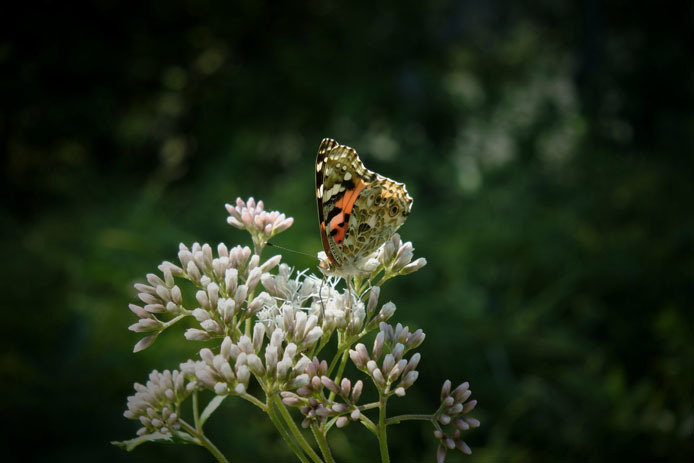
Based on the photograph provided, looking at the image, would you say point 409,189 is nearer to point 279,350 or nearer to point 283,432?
point 279,350

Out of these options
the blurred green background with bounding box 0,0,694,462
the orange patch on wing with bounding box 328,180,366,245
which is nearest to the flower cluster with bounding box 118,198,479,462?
the orange patch on wing with bounding box 328,180,366,245

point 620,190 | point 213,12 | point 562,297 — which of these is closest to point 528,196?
point 620,190

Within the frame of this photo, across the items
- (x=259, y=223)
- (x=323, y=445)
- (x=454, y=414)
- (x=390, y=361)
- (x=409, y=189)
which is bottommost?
(x=323, y=445)

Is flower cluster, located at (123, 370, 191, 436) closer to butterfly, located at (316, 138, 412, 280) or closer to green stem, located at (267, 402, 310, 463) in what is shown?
green stem, located at (267, 402, 310, 463)

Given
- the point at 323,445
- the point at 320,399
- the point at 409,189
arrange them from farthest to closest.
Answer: the point at 409,189, the point at 320,399, the point at 323,445

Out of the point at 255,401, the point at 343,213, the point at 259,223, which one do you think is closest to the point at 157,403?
the point at 255,401

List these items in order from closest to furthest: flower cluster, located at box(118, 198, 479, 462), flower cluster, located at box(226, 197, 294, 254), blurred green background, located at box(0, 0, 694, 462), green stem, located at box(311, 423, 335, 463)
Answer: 1. green stem, located at box(311, 423, 335, 463)
2. flower cluster, located at box(118, 198, 479, 462)
3. flower cluster, located at box(226, 197, 294, 254)
4. blurred green background, located at box(0, 0, 694, 462)

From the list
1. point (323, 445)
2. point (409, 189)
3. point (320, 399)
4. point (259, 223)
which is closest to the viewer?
point (323, 445)
